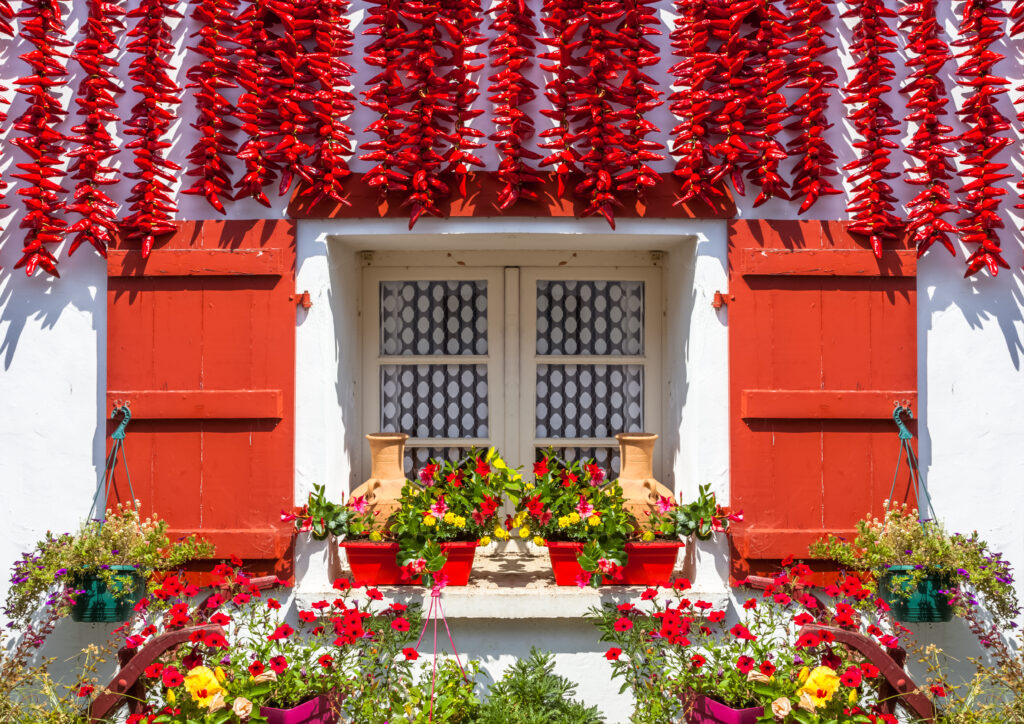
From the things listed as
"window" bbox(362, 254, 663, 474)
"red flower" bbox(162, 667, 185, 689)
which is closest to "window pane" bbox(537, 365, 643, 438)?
"window" bbox(362, 254, 663, 474)

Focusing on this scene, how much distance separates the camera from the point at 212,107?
145 inches

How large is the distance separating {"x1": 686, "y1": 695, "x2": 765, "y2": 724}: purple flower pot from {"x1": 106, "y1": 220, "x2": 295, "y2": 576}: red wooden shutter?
1745mm

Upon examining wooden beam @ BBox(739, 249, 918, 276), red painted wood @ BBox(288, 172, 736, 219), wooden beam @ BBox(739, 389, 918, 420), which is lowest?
wooden beam @ BBox(739, 389, 918, 420)

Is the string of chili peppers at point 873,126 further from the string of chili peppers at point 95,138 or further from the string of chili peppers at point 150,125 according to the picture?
the string of chili peppers at point 95,138

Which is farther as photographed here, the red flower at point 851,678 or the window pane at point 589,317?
the window pane at point 589,317

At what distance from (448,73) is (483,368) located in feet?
4.61

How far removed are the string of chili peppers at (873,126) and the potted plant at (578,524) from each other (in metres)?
1.57

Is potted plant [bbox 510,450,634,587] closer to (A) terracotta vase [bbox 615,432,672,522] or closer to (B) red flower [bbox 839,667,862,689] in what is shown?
(A) terracotta vase [bbox 615,432,672,522]

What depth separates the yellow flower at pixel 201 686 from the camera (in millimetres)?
2768

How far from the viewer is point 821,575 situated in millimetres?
3607

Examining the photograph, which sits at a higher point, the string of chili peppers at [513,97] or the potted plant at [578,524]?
the string of chili peppers at [513,97]

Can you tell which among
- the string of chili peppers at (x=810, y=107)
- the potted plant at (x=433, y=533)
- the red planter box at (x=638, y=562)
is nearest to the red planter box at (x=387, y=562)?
the potted plant at (x=433, y=533)

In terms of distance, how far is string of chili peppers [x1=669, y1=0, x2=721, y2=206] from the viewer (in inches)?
143

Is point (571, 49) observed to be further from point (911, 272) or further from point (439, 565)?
point (439, 565)
